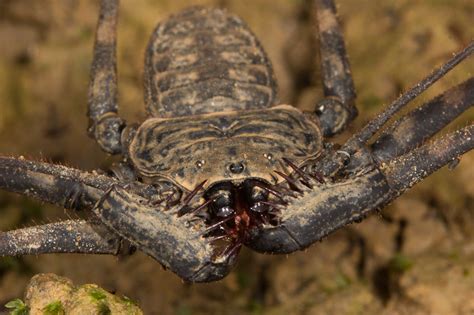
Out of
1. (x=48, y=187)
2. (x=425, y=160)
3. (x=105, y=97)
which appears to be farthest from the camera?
(x=105, y=97)

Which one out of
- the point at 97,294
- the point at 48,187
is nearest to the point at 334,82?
the point at 48,187

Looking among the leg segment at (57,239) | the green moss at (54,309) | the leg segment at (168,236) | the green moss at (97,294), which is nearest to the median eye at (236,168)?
the leg segment at (168,236)

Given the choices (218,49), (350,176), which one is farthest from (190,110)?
(350,176)

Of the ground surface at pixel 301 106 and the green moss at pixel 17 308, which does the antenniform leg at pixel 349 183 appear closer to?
the ground surface at pixel 301 106

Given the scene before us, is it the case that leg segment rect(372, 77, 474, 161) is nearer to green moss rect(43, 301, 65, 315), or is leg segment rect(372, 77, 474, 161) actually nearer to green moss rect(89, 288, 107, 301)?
green moss rect(89, 288, 107, 301)

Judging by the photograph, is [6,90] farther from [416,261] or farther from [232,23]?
[416,261]

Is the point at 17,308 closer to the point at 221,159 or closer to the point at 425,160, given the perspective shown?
the point at 221,159
